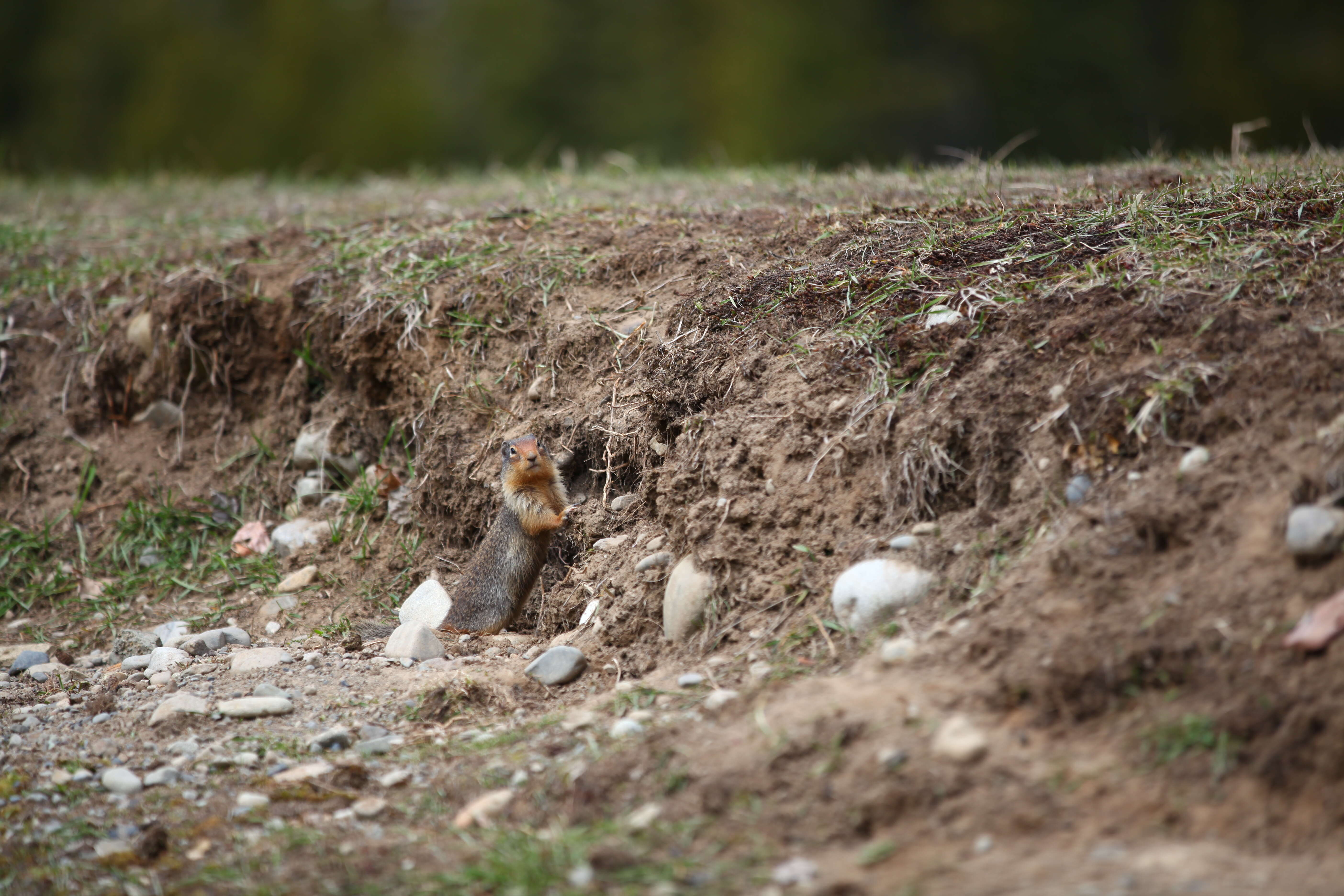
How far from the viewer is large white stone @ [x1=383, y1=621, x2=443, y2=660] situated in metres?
4.27

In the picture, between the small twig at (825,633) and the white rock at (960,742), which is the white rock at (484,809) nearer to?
the small twig at (825,633)

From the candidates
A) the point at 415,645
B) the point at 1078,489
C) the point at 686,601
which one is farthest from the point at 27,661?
the point at 1078,489

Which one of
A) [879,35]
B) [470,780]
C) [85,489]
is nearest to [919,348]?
[470,780]

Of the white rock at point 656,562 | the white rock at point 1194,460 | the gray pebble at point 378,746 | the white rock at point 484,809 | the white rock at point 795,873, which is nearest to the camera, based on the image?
the white rock at point 795,873

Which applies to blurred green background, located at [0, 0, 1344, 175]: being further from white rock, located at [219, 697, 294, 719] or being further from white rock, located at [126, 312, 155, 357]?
white rock, located at [219, 697, 294, 719]

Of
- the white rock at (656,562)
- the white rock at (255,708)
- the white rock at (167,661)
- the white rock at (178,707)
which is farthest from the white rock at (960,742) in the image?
the white rock at (167,661)

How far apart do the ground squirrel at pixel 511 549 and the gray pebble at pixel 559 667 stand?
88 centimetres

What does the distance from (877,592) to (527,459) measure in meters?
1.88

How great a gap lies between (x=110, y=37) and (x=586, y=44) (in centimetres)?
1044

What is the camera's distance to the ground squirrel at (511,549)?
472 cm

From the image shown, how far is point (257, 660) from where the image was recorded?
4.32 meters

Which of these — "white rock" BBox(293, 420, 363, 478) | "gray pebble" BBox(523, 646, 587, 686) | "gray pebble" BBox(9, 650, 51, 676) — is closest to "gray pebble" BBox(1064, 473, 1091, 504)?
"gray pebble" BBox(523, 646, 587, 686)

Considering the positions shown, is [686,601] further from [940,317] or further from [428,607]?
[428,607]

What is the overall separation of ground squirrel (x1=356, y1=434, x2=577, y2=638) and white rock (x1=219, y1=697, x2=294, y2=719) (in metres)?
0.84
